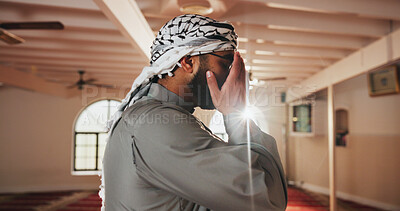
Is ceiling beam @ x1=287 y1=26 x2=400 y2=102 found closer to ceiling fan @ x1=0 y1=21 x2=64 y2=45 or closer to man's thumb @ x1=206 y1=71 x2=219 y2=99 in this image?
man's thumb @ x1=206 y1=71 x2=219 y2=99

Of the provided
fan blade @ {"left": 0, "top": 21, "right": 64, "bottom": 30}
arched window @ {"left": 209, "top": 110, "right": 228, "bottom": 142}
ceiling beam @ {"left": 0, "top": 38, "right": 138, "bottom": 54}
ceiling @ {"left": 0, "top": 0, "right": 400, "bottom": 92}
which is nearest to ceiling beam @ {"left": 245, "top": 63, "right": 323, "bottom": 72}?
ceiling @ {"left": 0, "top": 0, "right": 400, "bottom": 92}

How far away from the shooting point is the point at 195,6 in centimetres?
301

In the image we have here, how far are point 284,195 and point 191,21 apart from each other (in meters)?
0.58

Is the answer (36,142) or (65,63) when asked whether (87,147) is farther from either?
(65,63)

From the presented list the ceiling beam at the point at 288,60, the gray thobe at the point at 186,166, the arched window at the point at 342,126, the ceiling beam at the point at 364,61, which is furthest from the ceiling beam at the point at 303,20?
the arched window at the point at 342,126

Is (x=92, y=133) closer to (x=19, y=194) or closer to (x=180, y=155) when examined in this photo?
(x=19, y=194)

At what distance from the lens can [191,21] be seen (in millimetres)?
1007

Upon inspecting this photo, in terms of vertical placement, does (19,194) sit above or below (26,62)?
below

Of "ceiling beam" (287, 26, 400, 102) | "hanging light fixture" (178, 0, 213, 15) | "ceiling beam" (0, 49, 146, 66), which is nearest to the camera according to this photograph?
"hanging light fixture" (178, 0, 213, 15)

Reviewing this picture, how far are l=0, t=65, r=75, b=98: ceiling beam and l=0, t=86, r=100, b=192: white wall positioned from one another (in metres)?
0.52

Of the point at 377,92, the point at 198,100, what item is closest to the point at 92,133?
the point at 377,92

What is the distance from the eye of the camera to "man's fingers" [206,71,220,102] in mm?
918

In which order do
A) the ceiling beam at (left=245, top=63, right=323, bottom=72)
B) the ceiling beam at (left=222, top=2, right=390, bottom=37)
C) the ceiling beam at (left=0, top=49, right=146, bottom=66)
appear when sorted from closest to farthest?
the ceiling beam at (left=222, top=2, right=390, bottom=37) < the ceiling beam at (left=0, top=49, right=146, bottom=66) < the ceiling beam at (left=245, top=63, right=323, bottom=72)

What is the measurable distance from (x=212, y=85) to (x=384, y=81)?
7.21 metres
